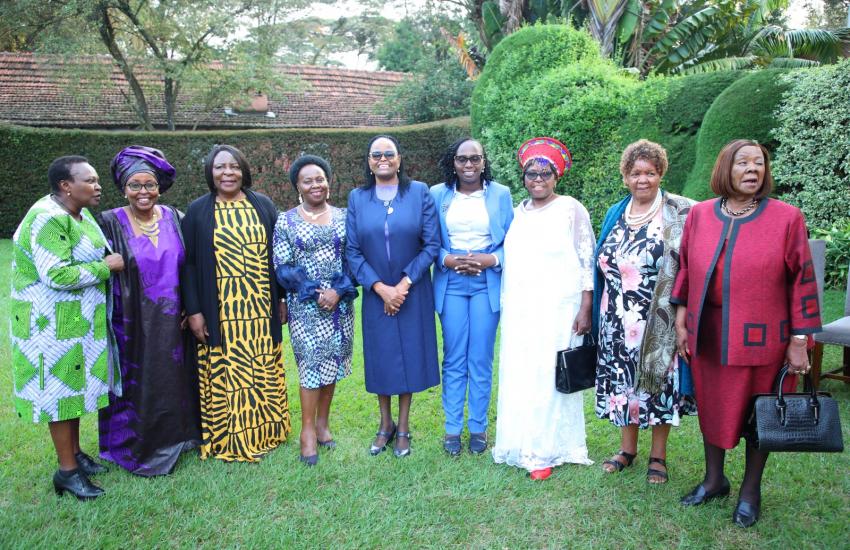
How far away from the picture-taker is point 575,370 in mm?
3949

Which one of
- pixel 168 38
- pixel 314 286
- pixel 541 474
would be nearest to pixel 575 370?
pixel 541 474

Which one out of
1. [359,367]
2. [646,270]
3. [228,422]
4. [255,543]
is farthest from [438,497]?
[359,367]

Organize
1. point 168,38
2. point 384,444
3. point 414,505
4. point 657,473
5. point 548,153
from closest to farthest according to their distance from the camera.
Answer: point 414,505 < point 657,473 < point 548,153 < point 384,444 < point 168,38

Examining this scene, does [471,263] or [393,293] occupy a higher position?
[471,263]

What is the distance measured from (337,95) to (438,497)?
20735mm

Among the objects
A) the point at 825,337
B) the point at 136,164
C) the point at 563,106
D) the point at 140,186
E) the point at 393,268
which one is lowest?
the point at 825,337

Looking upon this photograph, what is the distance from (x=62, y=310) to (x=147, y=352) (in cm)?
60

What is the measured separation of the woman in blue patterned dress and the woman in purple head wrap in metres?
0.75

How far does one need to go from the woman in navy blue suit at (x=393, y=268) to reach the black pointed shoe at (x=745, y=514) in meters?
2.00

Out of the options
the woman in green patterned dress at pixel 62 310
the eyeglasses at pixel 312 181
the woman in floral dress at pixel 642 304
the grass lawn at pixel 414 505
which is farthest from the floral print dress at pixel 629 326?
the woman in green patterned dress at pixel 62 310

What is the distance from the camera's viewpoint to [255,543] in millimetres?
3320

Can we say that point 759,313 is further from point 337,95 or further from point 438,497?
point 337,95

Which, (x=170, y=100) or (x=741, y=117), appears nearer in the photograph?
(x=741, y=117)

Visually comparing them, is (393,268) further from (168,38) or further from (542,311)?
(168,38)
